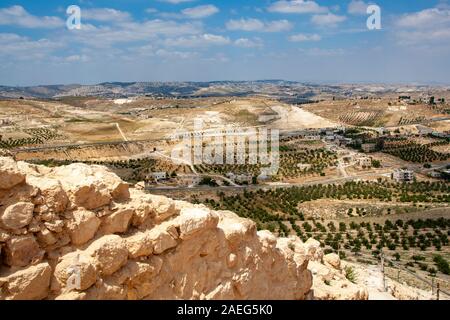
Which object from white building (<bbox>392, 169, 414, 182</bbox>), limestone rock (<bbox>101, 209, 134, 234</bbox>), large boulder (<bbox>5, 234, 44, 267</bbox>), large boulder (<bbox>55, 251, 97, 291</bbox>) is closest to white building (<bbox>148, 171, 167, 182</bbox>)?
white building (<bbox>392, 169, 414, 182</bbox>)

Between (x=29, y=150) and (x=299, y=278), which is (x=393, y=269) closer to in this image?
(x=299, y=278)

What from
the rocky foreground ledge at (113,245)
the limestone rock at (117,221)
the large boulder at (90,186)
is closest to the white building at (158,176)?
the rocky foreground ledge at (113,245)

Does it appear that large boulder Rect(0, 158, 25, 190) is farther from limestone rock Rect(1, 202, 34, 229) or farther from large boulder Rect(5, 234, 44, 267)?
large boulder Rect(5, 234, 44, 267)

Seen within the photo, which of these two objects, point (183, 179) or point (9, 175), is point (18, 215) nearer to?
point (9, 175)

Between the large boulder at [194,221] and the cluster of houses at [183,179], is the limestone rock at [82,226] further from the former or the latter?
the cluster of houses at [183,179]
